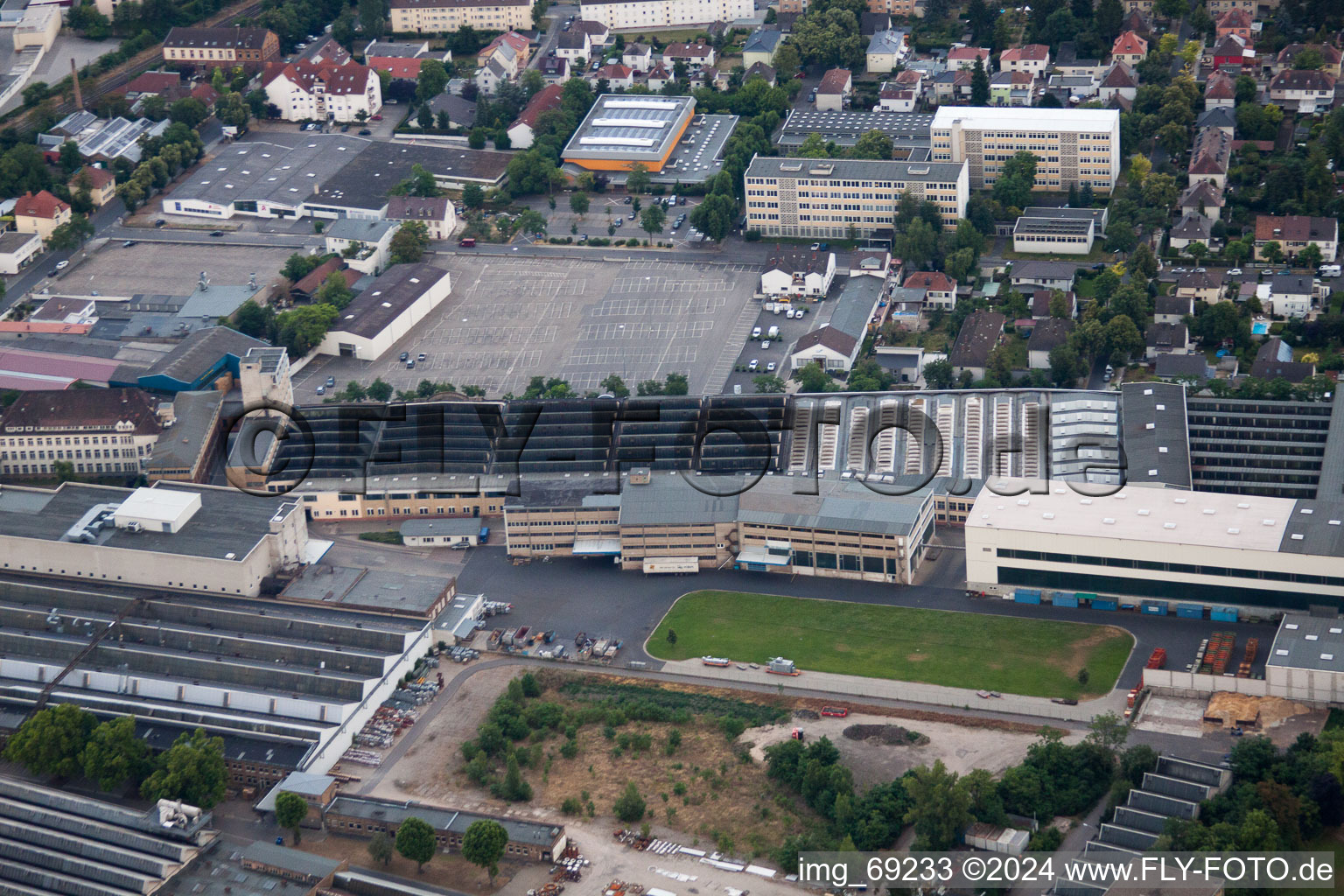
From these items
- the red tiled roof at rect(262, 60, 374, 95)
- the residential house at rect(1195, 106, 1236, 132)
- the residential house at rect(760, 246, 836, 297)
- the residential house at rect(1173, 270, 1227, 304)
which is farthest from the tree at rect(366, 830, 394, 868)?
the red tiled roof at rect(262, 60, 374, 95)

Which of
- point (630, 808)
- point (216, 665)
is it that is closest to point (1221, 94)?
point (630, 808)

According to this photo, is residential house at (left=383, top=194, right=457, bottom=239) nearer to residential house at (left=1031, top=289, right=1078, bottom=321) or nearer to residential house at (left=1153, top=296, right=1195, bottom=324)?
residential house at (left=1031, top=289, right=1078, bottom=321)

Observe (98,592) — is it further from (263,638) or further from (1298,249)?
(1298,249)

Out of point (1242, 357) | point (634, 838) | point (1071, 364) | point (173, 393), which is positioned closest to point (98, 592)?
point (173, 393)

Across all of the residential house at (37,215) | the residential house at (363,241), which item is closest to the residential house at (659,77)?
the residential house at (363,241)

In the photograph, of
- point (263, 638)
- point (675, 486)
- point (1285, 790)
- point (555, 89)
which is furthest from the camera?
point (555, 89)

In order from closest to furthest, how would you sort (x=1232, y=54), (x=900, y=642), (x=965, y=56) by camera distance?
1. (x=900, y=642)
2. (x=1232, y=54)
3. (x=965, y=56)

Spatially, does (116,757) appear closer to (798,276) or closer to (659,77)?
(798,276)
